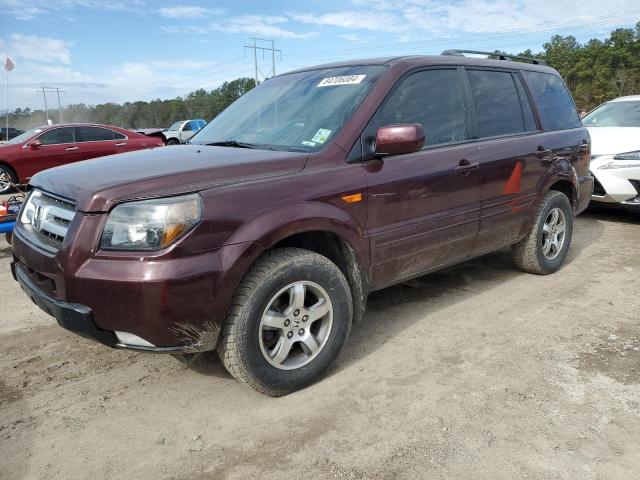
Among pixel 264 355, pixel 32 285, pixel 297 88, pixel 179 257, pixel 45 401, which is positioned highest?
pixel 297 88

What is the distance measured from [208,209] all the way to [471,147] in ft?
6.87

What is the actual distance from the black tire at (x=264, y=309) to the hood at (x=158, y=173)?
453 mm

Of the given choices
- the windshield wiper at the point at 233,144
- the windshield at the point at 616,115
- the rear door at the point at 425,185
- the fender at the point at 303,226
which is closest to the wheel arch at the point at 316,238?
the fender at the point at 303,226

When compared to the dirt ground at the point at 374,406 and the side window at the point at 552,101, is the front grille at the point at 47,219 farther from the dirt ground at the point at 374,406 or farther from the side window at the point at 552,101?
the side window at the point at 552,101

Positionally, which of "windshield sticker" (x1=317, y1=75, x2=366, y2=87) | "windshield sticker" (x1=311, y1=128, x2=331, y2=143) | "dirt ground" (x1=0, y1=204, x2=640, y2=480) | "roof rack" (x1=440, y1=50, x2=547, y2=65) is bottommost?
"dirt ground" (x1=0, y1=204, x2=640, y2=480)

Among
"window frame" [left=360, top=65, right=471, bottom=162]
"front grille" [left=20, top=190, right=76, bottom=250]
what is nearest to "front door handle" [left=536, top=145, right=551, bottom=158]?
"window frame" [left=360, top=65, right=471, bottom=162]

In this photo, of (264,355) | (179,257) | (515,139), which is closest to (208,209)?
(179,257)

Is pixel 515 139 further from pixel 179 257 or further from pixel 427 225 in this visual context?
pixel 179 257

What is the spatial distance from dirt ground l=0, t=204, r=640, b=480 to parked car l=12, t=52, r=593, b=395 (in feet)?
1.13

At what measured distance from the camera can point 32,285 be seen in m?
2.58

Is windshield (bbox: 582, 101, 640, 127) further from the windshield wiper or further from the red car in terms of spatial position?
the red car

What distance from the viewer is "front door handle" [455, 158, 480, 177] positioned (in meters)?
3.45

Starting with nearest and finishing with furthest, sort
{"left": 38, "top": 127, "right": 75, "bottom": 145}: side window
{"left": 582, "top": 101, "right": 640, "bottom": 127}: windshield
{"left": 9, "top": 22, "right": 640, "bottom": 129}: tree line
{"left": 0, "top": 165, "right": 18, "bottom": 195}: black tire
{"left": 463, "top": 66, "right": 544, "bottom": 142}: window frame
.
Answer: {"left": 463, "top": 66, "right": 544, "bottom": 142}: window frame < {"left": 582, "top": 101, "right": 640, "bottom": 127}: windshield < {"left": 0, "top": 165, "right": 18, "bottom": 195}: black tire < {"left": 38, "top": 127, "right": 75, "bottom": 145}: side window < {"left": 9, "top": 22, "right": 640, "bottom": 129}: tree line

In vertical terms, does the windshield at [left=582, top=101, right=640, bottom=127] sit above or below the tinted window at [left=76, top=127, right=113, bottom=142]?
above
